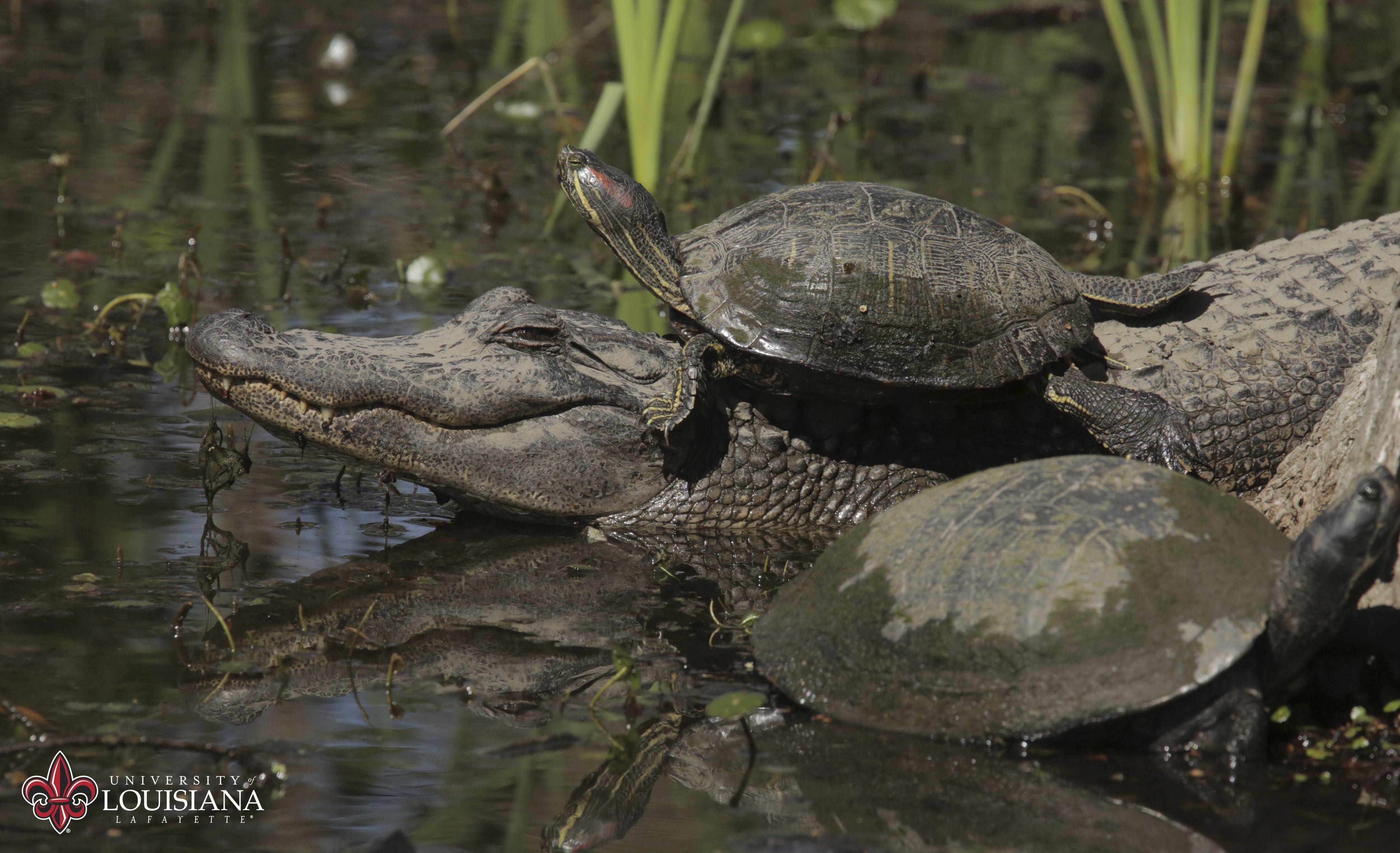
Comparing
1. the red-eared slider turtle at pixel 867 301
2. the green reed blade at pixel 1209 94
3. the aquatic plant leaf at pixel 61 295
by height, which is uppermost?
the green reed blade at pixel 1209 94

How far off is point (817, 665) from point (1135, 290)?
230 centimetres

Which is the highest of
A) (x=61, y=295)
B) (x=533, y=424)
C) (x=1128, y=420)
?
(x=1128, y=420)

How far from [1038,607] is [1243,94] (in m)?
6.72

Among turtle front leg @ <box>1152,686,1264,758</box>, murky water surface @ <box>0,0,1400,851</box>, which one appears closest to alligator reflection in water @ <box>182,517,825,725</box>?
murky water surface @ <box>0,0,1400,851</box>

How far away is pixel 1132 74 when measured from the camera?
8430 millimetres

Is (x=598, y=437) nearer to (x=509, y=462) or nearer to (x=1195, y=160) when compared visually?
(x=509, y=462)

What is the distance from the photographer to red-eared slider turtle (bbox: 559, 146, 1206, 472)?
430 cm

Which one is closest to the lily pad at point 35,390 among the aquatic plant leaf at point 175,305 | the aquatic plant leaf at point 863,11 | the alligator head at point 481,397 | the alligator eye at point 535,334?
the aquatic plant leaf at point 175,305

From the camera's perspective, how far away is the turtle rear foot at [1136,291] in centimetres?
481

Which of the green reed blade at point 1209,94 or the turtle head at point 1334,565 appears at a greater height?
the green reed blade at point 1209,94

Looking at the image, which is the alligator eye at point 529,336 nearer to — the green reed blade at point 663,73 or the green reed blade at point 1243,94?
the green reed blade at point 663,73

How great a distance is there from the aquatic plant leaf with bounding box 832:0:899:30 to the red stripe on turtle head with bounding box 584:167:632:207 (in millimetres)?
7064

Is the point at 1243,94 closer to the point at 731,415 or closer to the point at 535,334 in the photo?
the point at 731,415

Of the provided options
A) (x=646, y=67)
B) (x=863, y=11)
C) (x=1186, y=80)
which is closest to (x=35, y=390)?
(x=646, y=67)
